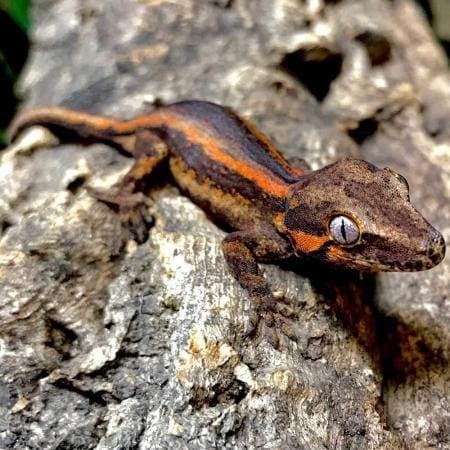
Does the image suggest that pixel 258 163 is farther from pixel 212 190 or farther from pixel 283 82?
pixel 283 82

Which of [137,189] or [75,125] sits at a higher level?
[75,125]

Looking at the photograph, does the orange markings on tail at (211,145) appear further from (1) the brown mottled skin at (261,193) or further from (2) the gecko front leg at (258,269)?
(2) the gecko front leg at (258,269)

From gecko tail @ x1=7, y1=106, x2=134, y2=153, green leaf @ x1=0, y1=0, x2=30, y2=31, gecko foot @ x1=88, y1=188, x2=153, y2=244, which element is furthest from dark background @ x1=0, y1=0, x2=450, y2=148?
gecko foot @ x1=88, y1=188, x2=153, y2=244

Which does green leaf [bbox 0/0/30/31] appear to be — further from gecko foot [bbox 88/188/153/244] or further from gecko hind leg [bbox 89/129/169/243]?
gecko foot [bbox 88/188/153/244]

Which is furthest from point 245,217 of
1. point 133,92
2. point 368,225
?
point 133,92

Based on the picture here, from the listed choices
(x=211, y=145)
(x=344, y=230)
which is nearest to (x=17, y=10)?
(x=211, y=145)

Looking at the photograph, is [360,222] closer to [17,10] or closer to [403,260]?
[403,260]

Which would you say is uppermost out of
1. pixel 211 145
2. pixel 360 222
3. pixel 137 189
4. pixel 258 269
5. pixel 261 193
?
pixel 360 222
